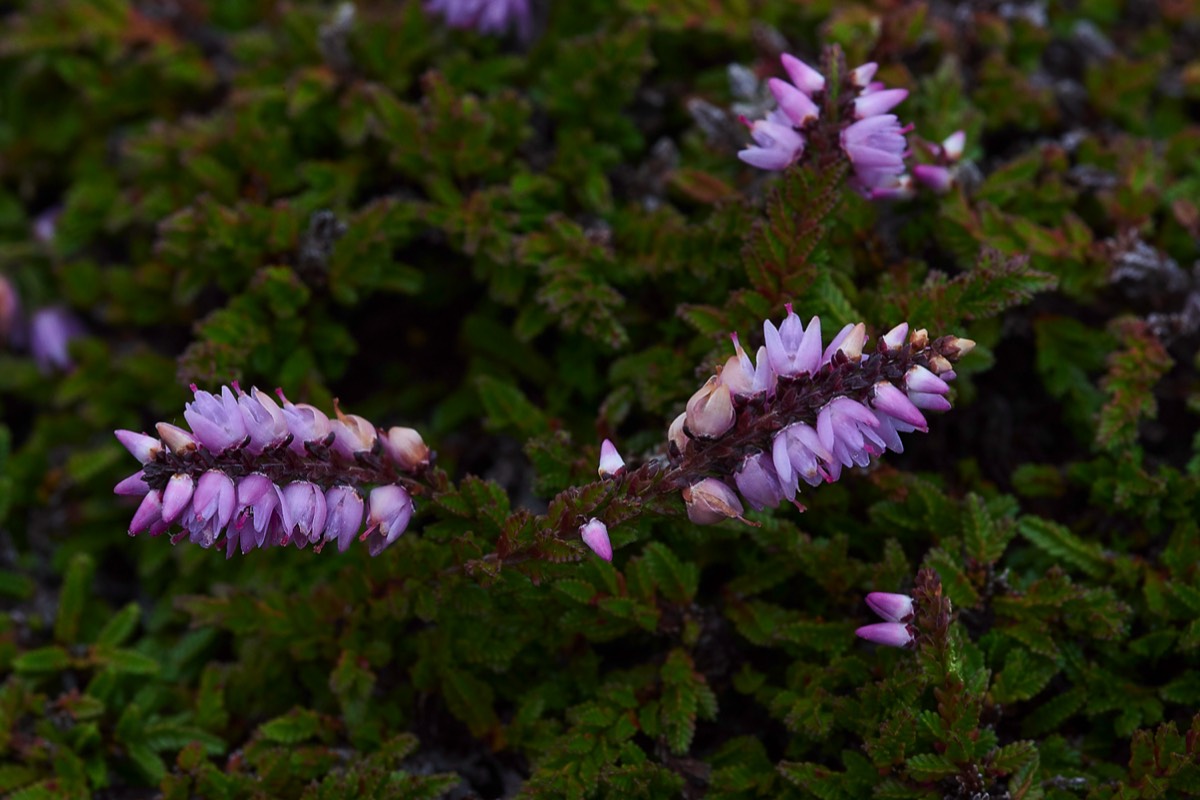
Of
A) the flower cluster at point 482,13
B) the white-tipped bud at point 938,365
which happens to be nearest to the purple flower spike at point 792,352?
the white-tipped bud at point 938,365

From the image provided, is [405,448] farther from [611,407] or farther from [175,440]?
[611,407]

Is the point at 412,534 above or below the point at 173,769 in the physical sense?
above

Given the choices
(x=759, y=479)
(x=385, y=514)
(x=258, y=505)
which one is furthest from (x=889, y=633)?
(x=258, y=505)

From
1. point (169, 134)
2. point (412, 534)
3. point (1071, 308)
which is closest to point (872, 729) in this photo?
point (412, 534)

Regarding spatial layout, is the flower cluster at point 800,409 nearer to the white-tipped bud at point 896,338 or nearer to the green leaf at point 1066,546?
the white-tipped bud at point 896,338

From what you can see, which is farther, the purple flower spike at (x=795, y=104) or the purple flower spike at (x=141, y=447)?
the purple flower spike at (x=795, y=104)

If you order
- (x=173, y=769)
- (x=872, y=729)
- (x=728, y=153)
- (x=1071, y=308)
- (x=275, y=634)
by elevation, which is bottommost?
(x=173, y=769)

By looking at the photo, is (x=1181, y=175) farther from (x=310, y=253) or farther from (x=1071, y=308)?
(x=310, y=253)
